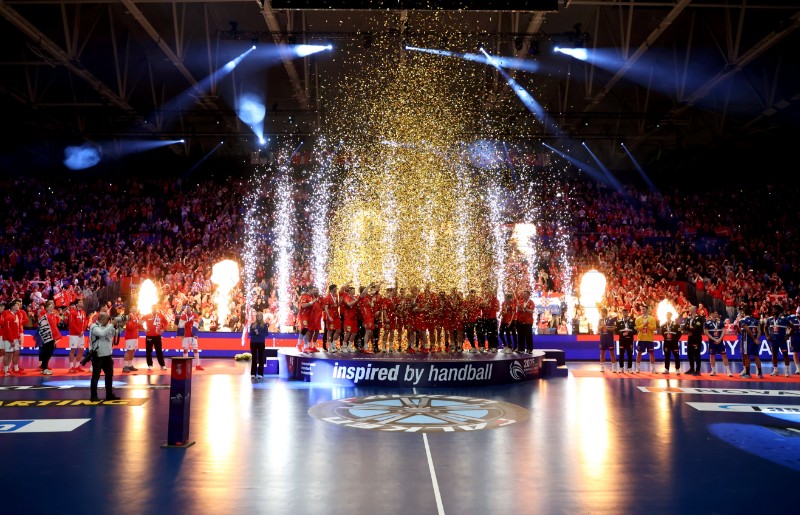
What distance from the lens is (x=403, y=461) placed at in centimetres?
733

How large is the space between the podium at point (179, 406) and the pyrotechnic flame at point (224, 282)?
1541 centimetres

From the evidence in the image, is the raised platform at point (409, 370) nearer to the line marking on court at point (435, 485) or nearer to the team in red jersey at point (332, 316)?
the team in red jersey at point (332, 316)

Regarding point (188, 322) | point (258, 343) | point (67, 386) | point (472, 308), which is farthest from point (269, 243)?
point (67, 386)

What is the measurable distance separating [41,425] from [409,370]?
6.85 metres

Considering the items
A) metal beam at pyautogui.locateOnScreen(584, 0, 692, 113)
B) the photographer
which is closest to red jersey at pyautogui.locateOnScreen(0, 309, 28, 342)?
the photographer

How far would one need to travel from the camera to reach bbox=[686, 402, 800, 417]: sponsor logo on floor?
11125 millimetres

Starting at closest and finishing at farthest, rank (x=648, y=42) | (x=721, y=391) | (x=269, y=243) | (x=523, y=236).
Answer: (x=721, y=391) → (x=648, y=42) → (x=269, y=243) → (x=523, y=236)

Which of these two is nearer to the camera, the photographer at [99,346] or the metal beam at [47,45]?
the photographer at [99,346]

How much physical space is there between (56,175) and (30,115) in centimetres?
686

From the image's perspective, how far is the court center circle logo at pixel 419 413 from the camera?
30.7ft

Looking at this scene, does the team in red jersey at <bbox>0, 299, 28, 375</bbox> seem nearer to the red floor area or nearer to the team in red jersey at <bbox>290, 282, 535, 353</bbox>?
the team in red jersey at <bbox>290, 282, 535, 353</bbox>

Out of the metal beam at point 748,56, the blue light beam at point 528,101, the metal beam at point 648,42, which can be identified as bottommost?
the metal beam at point 748,56

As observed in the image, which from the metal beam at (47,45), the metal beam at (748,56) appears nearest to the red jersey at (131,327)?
the metal beam at (47,45)

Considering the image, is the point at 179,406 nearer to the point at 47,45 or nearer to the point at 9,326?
the point at 9,326
